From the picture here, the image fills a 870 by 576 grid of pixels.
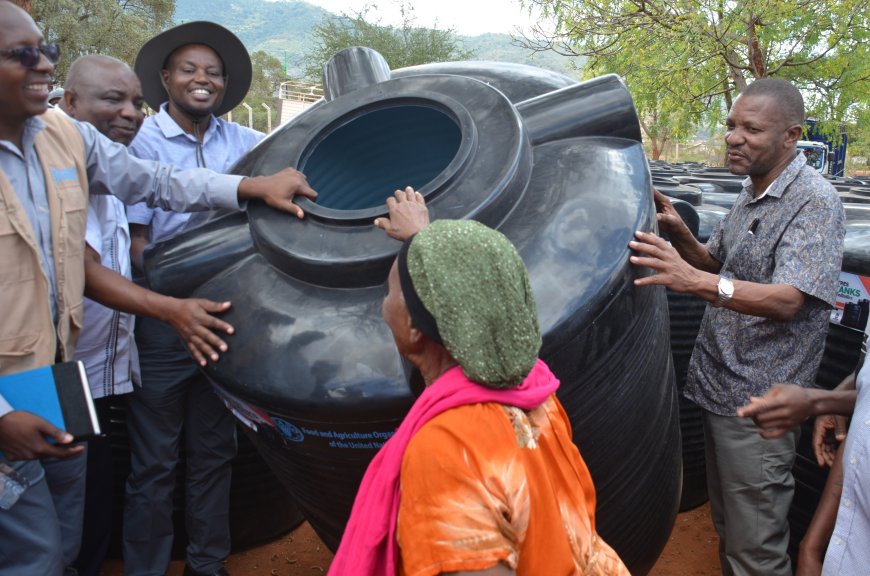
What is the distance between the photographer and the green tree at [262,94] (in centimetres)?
4603

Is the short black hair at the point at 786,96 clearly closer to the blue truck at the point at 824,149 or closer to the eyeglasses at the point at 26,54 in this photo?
the eyeglasses at the point at 26,54

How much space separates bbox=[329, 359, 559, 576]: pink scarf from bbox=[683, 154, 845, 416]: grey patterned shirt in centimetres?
132

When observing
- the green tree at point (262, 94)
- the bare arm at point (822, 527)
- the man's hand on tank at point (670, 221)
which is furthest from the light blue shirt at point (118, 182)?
the green tree at point (262, 94)

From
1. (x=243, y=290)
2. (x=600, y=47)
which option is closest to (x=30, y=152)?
(x=243, y=290)

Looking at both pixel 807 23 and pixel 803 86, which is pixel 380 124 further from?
pixel 803 86

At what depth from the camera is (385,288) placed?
2.00 m

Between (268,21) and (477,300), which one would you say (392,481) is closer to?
(477,300)

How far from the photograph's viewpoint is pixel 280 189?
2215 millimetres

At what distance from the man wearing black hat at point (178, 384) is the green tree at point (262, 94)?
135 ft

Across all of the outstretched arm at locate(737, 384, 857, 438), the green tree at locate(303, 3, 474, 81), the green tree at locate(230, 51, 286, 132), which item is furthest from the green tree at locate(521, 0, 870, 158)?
the green tree at locate(230, 51, 286, 132)

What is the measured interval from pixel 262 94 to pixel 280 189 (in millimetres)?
50611

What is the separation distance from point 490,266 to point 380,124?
1.47m

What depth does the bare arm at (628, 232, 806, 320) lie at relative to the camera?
6.68ft

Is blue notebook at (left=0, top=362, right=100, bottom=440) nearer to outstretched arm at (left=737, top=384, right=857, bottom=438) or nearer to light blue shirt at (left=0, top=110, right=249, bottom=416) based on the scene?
light blue shirt at (left=0, top=110, right=249, bottom=416)
